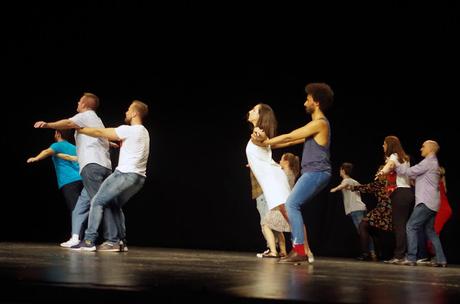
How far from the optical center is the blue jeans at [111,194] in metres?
6.42

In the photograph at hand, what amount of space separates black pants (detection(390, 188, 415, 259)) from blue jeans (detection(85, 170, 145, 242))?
260cm

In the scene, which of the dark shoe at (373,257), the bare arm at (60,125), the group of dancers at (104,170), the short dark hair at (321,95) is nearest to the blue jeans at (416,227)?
the dark shoe at (373,257)

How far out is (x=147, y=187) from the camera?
32.0 ft

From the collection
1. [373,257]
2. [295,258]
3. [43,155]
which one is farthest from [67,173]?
[373,257]

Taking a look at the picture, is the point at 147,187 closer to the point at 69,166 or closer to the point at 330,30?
the point at 69,166

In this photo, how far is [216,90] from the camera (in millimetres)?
9289

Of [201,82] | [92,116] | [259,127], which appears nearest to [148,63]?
[201,82]

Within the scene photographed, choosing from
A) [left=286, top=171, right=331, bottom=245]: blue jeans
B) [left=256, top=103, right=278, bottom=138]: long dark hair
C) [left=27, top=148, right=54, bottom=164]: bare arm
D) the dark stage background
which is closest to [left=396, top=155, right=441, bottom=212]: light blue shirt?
the dark stage background

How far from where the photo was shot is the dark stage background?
8.35m

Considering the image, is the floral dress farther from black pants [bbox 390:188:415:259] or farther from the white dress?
the white dress

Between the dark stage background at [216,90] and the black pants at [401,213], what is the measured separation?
97cm

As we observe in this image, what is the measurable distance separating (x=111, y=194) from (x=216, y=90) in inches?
125

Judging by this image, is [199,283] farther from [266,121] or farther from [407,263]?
[407,263]

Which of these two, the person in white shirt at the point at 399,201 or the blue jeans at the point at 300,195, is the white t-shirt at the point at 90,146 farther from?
the person in white shirt at the point at 399,201
